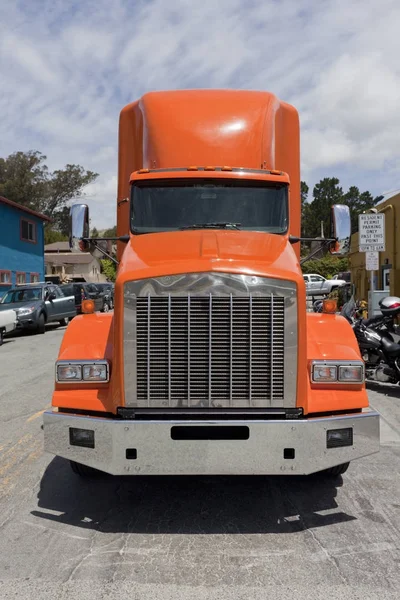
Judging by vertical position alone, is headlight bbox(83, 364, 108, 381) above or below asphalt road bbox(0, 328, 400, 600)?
above

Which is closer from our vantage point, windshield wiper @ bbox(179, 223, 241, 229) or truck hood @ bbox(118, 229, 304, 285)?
truck hood @ bbox(118, 229, 304, 285)

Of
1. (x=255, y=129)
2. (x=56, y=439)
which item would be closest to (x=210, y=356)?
(x=56, y=439)

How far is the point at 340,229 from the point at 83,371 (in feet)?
10.4

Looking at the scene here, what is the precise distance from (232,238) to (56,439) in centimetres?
213

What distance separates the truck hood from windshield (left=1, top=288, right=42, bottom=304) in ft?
48.5

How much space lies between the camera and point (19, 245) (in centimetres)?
3112

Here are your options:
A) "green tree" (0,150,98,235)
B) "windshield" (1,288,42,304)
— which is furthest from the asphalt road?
"green tree" (0,150,98,235)

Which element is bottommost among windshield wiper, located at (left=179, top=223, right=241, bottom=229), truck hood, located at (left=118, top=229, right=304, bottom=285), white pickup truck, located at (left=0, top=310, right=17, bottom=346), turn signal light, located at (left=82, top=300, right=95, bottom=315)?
white pickup truck, located at (left=0, top=310, right=17, bottom=346)

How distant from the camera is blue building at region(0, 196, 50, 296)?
1144 inches

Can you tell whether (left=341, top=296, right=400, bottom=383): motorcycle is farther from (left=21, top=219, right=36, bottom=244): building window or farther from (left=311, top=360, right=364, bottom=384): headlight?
(left=21, top=219, right=36, bottom=244): building window

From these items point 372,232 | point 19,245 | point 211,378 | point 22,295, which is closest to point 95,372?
point 211,378

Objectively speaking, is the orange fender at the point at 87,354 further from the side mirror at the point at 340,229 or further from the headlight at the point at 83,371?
the side mirror at the point at 340,229

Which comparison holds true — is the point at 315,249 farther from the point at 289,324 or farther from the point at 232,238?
the point at 289,324

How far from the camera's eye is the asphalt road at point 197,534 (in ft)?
10.3
